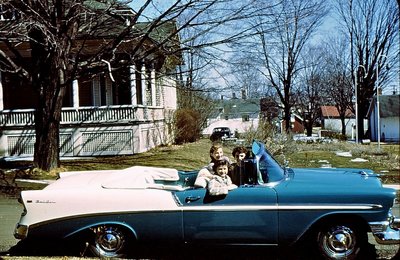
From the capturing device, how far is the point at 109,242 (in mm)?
5250

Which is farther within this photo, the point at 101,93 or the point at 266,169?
the point at 101,93

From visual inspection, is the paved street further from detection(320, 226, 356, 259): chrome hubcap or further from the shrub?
the shrub

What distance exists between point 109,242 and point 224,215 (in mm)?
1251

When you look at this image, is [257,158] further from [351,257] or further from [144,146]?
[144,146]

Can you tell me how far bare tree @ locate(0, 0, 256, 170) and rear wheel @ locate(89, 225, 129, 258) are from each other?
6.23m

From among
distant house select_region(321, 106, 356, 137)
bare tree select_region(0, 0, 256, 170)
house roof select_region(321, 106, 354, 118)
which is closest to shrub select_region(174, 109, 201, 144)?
bare tree select_region(0, 0, 256, 170)

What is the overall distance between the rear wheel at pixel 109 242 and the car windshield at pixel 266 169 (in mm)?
1522

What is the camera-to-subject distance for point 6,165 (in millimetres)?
15586

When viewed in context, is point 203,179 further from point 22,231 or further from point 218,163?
point 22,231

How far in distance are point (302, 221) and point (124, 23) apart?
353 inches

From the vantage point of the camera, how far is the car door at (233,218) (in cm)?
495

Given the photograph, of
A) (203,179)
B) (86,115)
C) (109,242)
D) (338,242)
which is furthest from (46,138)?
(338,242)

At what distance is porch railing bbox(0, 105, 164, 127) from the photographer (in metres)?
18.5

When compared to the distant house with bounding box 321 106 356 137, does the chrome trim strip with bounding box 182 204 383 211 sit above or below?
below
